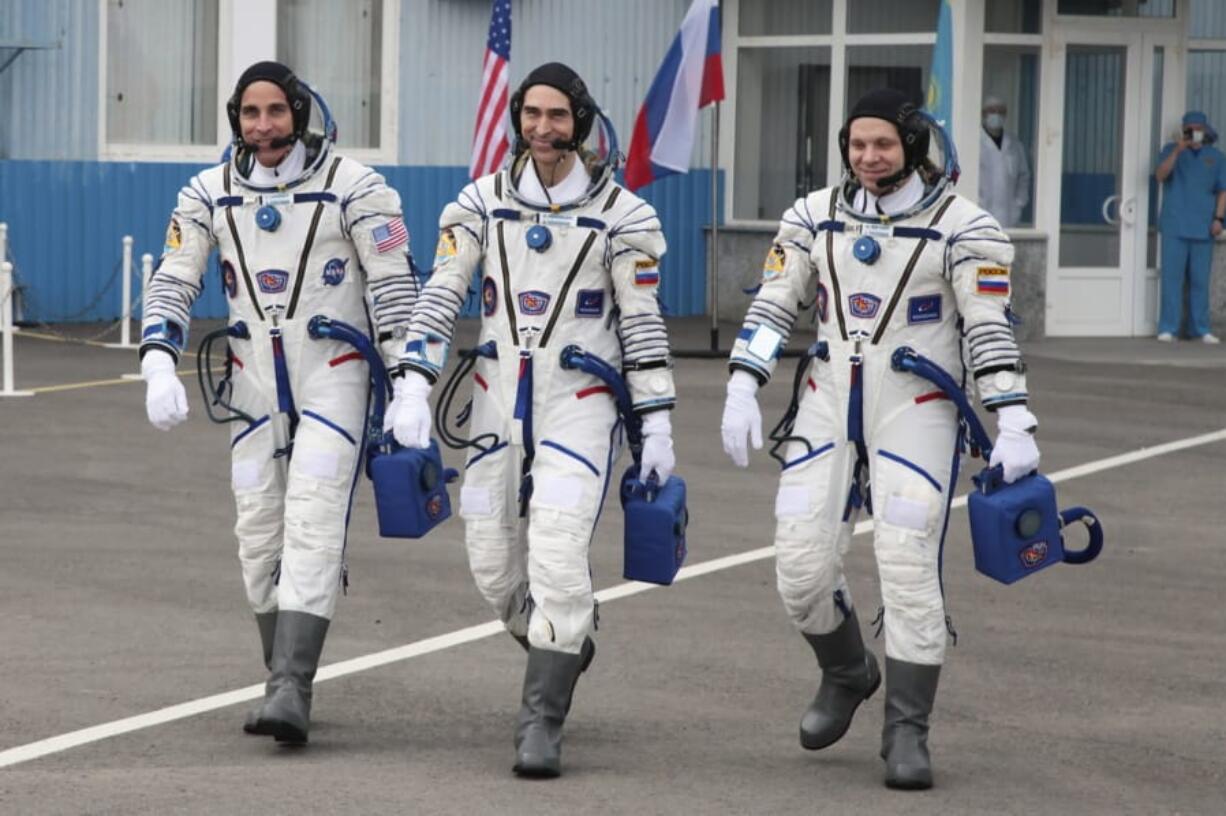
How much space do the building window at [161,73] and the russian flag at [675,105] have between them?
459 centimetres

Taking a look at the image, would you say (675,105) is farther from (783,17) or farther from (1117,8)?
(1117,8)

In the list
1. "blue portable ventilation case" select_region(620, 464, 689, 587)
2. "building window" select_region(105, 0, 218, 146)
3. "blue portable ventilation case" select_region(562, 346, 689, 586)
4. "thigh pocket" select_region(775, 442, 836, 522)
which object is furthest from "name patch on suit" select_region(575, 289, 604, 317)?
"building window" select_region(105, 0, 218, 146)

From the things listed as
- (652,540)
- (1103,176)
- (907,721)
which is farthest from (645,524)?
(1103,176)

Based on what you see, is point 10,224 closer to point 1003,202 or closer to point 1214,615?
point 1003,202

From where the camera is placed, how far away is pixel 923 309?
276 inches

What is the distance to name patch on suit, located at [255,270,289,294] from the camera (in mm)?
7434

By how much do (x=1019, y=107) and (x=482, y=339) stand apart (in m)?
15.1

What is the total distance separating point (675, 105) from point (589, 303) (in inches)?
482

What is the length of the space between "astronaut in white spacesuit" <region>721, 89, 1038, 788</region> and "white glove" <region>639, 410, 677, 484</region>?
18cm

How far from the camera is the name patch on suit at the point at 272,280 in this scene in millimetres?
7434

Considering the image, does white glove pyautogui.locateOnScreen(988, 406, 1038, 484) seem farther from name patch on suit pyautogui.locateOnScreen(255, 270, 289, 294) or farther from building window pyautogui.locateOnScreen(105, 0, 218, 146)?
building window pyautogui.locateOnScreen(105, 0, 218, 146)

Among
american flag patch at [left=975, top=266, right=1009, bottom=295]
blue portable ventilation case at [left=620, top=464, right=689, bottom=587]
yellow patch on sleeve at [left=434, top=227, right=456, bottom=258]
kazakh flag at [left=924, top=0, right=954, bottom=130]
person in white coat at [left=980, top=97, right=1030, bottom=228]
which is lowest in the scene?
blue portable ventilation case at [left=620, top=464, right=689, bottom=587]

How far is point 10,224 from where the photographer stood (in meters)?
20.8

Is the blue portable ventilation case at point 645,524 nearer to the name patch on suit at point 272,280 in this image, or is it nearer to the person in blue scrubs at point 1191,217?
the name patch on suit at point 272,280
